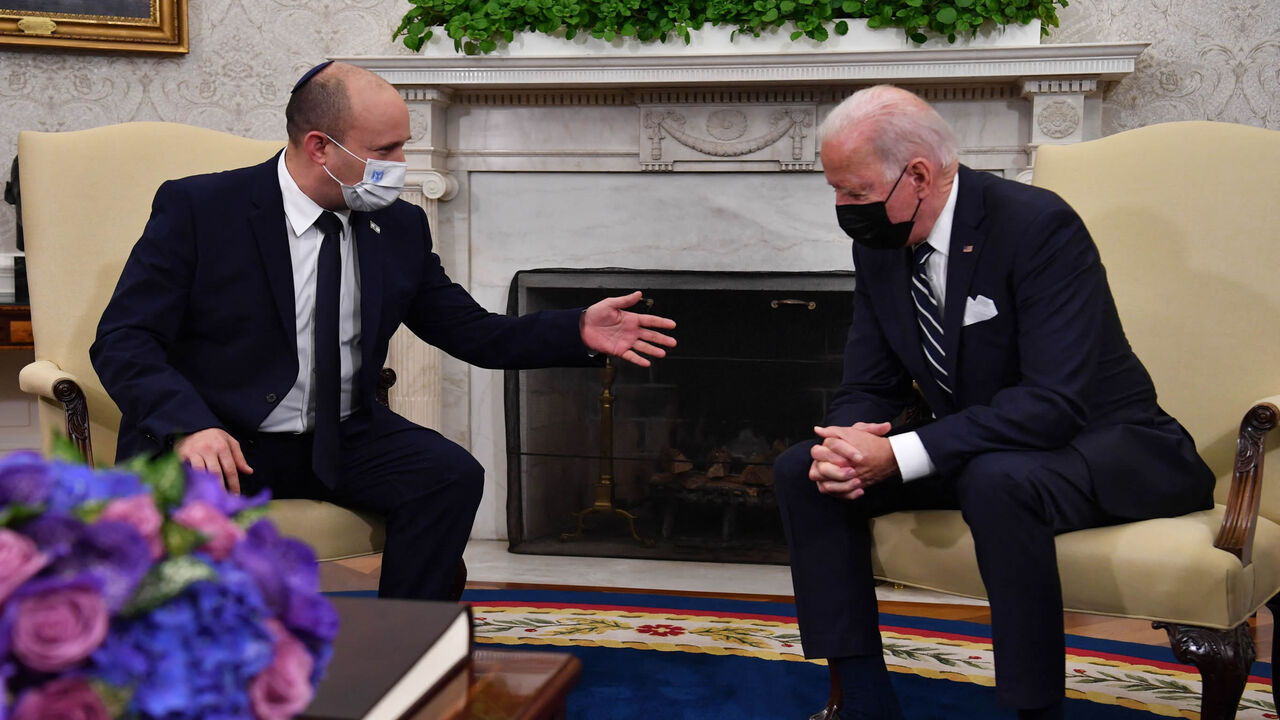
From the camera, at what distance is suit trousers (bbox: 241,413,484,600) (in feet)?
6.49

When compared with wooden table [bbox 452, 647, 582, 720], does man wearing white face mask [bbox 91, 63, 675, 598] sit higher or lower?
higher

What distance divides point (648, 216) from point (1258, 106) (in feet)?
5.96

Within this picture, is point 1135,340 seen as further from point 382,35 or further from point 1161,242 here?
point 382,35

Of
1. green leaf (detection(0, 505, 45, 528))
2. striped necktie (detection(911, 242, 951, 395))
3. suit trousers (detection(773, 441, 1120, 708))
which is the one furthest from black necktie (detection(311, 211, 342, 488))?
green leaf (detection(0, 505, 45, 528))

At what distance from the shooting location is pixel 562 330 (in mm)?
2156

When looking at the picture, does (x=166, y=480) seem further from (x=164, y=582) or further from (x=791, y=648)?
(x=791, y=648)

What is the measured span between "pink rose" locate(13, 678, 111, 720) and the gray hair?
1.56 m

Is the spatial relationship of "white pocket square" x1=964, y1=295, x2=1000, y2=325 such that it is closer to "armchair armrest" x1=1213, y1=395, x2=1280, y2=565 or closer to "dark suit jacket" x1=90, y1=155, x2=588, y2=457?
"armchair armrest" x1=1213, y1=395, x2=1280, y2=565

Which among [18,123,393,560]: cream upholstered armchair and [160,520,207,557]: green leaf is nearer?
[160,520,207,557]: green leaf

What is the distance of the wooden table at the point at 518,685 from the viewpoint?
94 cm

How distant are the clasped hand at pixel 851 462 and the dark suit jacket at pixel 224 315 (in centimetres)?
57

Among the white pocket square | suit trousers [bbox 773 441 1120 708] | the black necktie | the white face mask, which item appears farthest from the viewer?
the white face mask

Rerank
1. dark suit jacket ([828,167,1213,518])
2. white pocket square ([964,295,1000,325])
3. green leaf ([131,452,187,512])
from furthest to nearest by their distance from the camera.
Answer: white pocket square ([964,295,1000,325]) → dark suit jacket ([828,167,1213,518]) → green leaf ([131,452,187,512])

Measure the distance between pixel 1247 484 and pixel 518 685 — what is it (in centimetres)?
131
